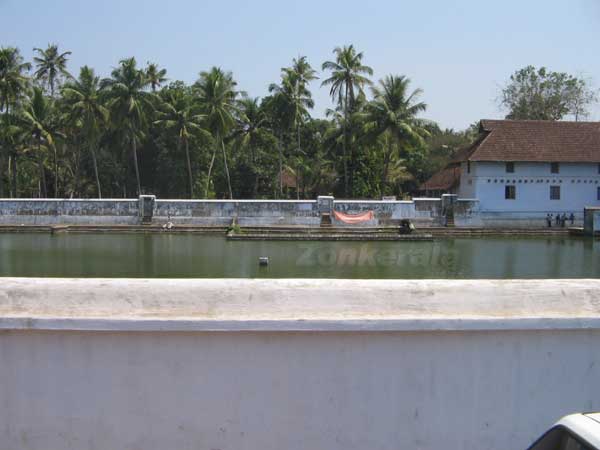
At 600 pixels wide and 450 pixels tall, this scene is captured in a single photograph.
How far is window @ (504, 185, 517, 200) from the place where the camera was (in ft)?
111

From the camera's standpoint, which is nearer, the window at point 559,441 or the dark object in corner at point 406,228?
the window at point 559,441

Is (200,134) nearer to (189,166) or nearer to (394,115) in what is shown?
(189,166)

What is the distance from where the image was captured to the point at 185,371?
3.05 metres

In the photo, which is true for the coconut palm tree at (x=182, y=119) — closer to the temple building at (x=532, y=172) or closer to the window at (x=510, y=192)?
the temple building at (x=532, y=172)

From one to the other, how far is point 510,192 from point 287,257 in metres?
16.9

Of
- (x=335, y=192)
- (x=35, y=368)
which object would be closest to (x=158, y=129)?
(x=335, y=192)

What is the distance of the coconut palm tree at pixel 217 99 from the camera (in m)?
37.7

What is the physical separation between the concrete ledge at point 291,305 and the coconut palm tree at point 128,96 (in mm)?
34860

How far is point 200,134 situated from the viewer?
38.7m

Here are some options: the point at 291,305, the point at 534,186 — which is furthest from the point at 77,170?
the point at 291,305

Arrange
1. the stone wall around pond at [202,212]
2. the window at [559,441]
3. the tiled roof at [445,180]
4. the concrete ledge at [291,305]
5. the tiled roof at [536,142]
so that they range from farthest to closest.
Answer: the tiled roof at [445,180] → the tiled roof at [536,142] → the stone wall around pond at [202,212] → the concrete ledge at [291,305] → the window at [559,441]

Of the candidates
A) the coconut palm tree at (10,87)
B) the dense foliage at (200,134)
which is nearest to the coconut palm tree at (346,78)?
the dense foliage at (200,134)

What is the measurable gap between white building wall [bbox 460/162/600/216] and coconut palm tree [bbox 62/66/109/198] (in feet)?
73.2

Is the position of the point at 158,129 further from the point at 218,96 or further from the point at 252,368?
the point at 252,368
